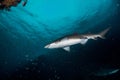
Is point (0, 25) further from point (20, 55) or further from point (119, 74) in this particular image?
point (119, 74)

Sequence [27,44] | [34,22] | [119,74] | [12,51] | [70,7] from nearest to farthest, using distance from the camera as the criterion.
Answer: [70,7] → [34,22] → [119,74] → [27,44] → [12,51]

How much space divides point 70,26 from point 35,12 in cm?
544

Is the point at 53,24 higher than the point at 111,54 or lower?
higher

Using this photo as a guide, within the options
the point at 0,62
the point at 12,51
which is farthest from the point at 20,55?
the point at 0,62

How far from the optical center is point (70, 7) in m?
18.9

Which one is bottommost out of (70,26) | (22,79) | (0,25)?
(22,79)

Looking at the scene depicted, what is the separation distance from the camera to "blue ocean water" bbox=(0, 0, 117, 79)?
1866cm

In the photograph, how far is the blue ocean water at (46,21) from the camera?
18.7 metres

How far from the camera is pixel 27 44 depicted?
93.5 feet

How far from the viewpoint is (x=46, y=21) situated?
2106 centimetres

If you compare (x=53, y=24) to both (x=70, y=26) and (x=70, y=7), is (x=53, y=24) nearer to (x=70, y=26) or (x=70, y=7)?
(x=70, y=26)

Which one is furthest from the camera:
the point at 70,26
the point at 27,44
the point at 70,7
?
the point at 27,44

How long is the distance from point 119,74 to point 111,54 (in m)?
2.84

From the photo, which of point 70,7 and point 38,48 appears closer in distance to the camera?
point 70,7
